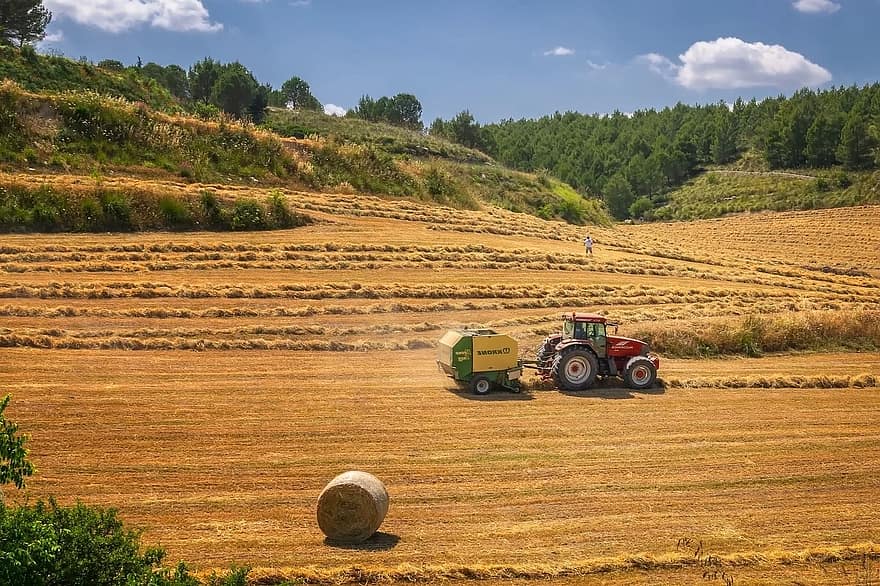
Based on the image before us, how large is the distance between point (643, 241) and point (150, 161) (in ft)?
103

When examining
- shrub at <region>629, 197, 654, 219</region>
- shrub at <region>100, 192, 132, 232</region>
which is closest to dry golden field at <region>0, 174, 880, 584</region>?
shrub at <region>100, 192, 132, 232</region>

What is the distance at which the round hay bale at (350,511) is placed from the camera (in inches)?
469

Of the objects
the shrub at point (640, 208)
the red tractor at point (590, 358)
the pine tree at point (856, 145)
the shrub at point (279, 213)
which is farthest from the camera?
the shrub at point (640, 208)

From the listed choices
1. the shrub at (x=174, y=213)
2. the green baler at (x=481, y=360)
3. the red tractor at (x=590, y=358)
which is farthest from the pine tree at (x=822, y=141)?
the green baler at (x=481, y=360)

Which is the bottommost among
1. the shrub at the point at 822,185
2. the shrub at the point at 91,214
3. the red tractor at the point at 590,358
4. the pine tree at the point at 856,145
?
the red tractor at the point at 590,358

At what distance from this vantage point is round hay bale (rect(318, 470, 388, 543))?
1192cm

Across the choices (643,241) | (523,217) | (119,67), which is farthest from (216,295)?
(119,67)

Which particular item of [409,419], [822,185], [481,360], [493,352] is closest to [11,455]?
[409,419]

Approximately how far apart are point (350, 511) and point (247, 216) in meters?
27.8

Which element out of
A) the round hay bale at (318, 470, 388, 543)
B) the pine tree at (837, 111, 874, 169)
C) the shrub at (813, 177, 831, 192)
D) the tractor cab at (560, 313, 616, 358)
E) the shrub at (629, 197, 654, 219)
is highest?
the pine tree at (837, 111, 874, 169)

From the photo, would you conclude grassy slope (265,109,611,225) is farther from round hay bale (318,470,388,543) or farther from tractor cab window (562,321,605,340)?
round hay bale (318,470,388,543)

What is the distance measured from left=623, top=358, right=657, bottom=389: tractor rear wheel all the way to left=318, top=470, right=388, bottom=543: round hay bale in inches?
438

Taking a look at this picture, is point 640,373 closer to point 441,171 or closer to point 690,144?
point 441,171

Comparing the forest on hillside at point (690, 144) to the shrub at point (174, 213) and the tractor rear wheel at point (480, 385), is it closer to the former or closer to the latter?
the shrub at point (174, 213)
